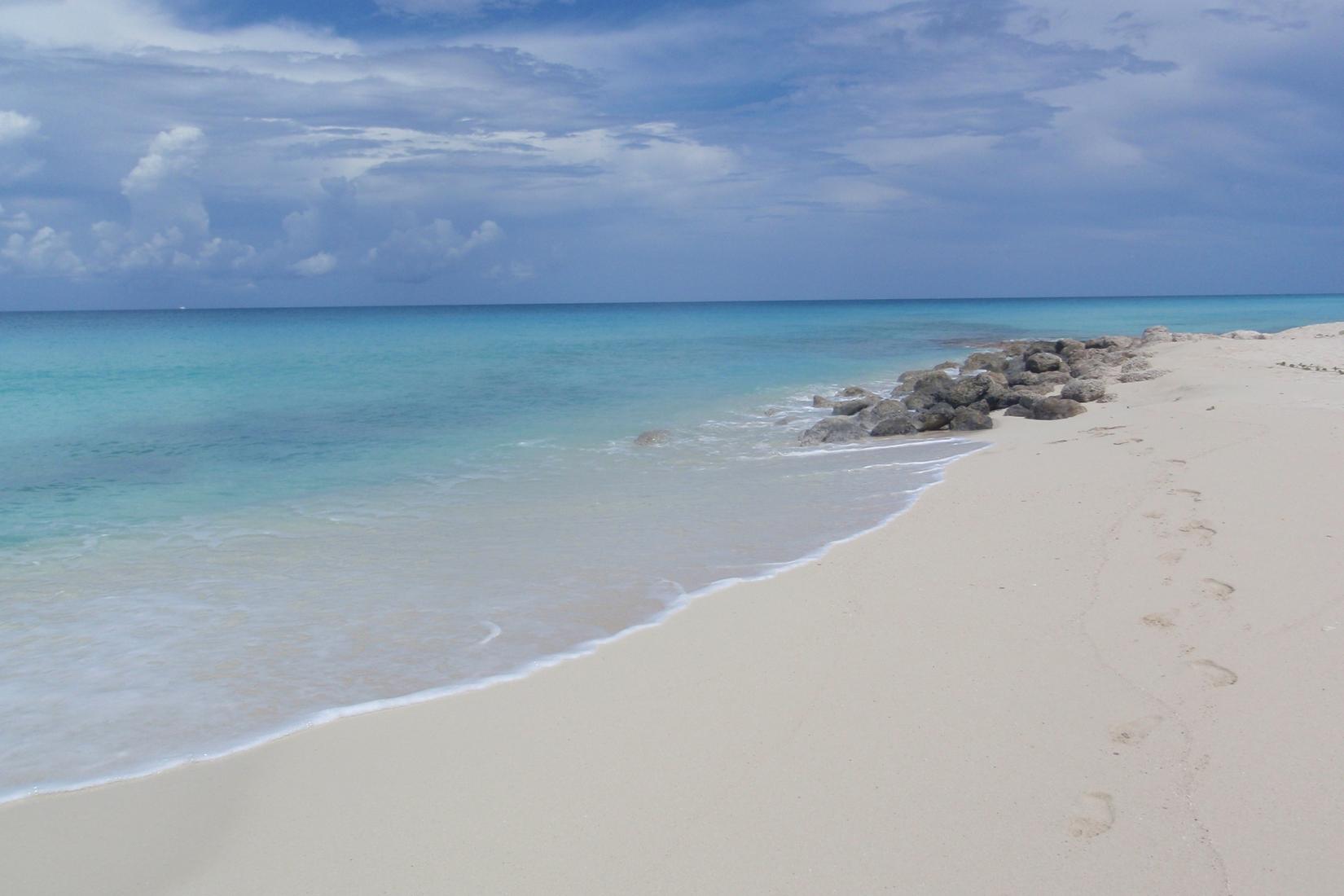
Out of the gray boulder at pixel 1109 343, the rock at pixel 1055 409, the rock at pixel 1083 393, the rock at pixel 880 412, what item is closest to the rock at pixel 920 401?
the rock at pixel 880 412

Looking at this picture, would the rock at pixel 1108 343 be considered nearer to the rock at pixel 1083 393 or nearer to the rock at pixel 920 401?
the rock at pixel 1083 393

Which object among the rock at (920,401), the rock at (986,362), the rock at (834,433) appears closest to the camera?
the rock at (834,433)

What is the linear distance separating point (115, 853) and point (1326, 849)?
4.22m

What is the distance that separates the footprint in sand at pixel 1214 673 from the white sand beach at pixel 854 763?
17mm

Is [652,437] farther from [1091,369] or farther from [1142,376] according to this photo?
[1091,369]

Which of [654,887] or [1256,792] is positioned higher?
[1256,792]

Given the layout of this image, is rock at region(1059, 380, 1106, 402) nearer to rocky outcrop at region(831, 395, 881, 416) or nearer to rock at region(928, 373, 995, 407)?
rock at region(928, 373, 995, 407)

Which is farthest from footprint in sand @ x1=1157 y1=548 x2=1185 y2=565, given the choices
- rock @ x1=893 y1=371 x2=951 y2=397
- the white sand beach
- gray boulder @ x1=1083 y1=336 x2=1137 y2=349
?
gray boulder @ x1=1083 y1=336 x2=1137 y2=349

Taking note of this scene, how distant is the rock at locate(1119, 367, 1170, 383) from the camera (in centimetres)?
1559

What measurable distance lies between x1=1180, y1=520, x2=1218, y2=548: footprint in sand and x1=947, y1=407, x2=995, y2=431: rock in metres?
6.80

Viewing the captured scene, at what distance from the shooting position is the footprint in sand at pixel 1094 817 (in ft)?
10.0

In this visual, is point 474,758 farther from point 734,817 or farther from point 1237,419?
point 1237,419

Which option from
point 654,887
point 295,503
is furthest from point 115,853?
point 295,503

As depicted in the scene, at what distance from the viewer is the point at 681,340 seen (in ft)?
152
